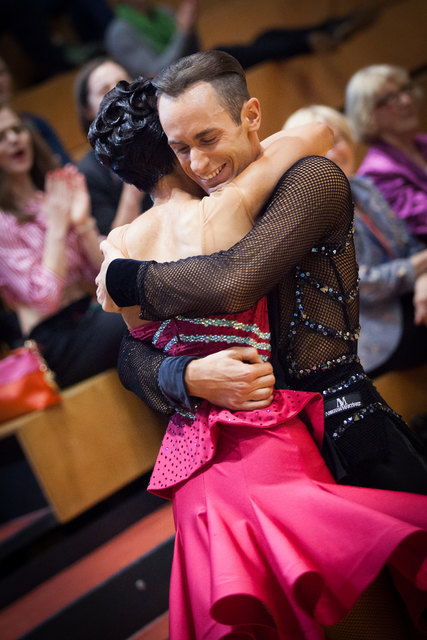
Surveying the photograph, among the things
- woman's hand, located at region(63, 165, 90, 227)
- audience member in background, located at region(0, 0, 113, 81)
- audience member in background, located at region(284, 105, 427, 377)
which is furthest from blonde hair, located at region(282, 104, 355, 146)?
audience member in background, located at region(0, 0, 113, 81)

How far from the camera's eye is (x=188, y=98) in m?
0.70

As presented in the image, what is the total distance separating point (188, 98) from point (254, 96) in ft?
0.40

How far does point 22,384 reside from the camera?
52.3 inches

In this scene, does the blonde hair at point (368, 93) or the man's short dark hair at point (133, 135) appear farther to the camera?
the blonde hair at point (368, 93)

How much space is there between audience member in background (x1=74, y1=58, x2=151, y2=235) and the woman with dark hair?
0.05m

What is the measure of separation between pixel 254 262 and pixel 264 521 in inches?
13.0

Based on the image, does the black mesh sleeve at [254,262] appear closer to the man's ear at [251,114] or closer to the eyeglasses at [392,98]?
Result: the man's ear at [251,114]

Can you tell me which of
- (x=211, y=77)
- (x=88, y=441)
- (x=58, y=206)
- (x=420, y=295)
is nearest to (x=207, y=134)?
(x=211, y=77)

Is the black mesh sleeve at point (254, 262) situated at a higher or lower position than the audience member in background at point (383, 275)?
higher

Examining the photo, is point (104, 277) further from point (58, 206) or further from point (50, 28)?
point (50, 28)

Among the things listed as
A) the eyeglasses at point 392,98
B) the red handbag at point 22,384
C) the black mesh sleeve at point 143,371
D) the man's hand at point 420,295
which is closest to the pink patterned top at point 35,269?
the red handbag at point 22,384

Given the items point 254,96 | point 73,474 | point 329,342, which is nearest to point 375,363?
point 329,342

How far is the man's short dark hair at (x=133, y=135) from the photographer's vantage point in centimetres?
74

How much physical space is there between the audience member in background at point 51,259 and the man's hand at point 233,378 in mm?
150
